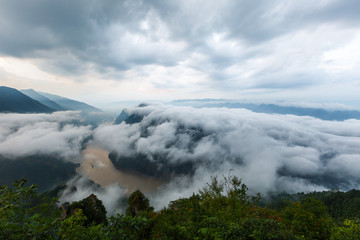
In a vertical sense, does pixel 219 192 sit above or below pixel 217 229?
below

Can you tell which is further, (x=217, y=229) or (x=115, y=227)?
(x=217, y=229)

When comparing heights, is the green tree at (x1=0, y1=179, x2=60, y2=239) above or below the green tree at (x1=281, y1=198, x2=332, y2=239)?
above

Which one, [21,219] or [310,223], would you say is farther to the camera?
[310,223]

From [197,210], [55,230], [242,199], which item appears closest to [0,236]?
[55,230]

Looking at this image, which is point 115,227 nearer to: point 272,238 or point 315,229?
point 272,238

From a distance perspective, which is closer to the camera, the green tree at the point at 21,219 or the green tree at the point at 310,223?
the green tree at the point at 21,219

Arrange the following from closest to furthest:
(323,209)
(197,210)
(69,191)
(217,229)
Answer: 1. (217,229)
2. (197,210)
3. (323,209)
4. (69,191)

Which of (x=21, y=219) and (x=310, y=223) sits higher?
(x=21, y=219)

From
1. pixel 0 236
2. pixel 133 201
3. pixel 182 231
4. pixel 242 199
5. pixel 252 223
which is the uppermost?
pixel 0 236

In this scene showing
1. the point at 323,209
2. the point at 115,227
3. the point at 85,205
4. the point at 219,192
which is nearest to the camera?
the point at 115,227

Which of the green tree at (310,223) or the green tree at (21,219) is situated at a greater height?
the green tree at (21,219)

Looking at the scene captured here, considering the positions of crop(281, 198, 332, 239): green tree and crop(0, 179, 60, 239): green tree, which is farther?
crop(281, 198, 332, 239): green tree
